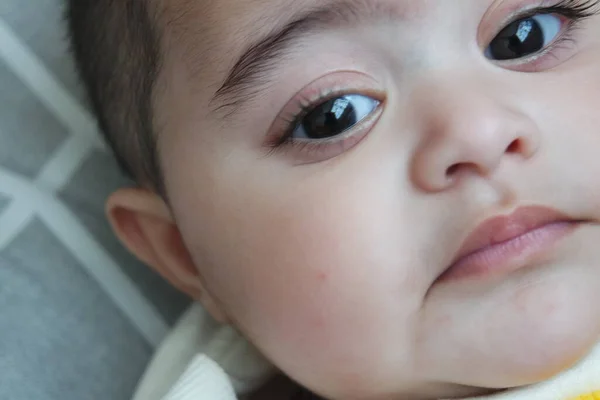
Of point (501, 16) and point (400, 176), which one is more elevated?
point (501, 16)

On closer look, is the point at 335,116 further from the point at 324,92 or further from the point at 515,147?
the point at 515,147

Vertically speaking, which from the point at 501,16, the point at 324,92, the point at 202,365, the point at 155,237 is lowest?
the point at 202,365

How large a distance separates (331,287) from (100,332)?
0.55 meters

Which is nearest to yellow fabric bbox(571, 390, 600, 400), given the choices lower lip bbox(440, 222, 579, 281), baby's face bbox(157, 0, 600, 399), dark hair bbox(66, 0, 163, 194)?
baby's face bbox(157, 0, 600, 399)

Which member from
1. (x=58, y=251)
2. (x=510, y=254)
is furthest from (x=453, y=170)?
(x=58, y=251)

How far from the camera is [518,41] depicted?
34.4 inches

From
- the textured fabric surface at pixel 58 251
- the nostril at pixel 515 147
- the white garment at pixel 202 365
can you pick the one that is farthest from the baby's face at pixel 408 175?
the textured fabric surface at pixel 58 251

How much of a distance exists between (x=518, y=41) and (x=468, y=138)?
17cm

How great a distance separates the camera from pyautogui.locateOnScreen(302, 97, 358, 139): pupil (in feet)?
2.88

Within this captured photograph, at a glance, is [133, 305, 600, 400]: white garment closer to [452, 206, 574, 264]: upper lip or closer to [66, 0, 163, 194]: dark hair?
[66, 0, 163, 194]: dark hair

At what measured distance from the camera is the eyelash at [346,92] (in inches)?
34.7

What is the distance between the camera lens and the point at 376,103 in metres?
0.87

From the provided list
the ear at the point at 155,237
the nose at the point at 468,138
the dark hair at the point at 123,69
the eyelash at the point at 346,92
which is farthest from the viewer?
the ear at the point at 155,237

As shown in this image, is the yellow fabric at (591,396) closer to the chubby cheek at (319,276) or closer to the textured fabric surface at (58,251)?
the chubby cheek at (319,276)
